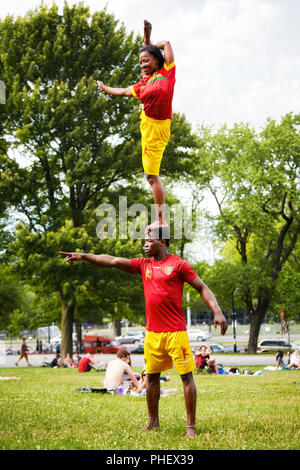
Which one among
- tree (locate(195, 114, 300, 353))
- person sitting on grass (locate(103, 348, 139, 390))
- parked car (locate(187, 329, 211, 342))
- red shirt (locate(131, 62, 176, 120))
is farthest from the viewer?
parked car (locate(187, 329, 211, 342))

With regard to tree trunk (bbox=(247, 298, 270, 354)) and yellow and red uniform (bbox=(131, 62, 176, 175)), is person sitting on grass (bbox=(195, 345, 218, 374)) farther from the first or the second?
tree trunk (bbox=(247, 298, 270, 354))

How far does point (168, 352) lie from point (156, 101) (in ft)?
10.9

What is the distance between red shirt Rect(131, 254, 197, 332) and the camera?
6.21m

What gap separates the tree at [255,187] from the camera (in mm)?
34469

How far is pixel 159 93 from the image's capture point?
21.7 ft

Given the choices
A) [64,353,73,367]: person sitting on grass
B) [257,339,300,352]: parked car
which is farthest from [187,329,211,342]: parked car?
[64,353,73,367]: person sitting on grass

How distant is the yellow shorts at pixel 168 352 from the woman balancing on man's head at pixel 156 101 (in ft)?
4.80

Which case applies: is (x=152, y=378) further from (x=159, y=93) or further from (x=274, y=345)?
(x=274, y=345)

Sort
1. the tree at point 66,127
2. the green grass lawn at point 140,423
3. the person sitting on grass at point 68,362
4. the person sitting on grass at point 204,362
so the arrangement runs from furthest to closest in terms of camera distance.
A: the person sitting on grass at point 68,362
the tree at point 66,127
the person sitting on grass at point 204,362
the green grass lawn at point 140,423

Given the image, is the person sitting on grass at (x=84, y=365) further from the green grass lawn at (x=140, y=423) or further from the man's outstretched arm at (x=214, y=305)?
the man's outstretched arm at (x=214, y=305)

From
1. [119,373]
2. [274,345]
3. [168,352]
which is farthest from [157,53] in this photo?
[274,345]

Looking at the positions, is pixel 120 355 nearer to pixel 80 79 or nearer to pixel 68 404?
pixel 68 404

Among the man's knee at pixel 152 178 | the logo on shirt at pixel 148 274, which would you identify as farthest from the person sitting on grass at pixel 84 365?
the man's knee at pixel 152 178
